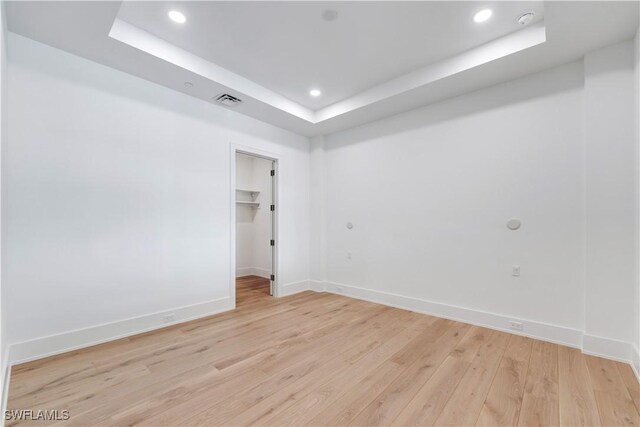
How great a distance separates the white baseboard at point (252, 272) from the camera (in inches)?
246

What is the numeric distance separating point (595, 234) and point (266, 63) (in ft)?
12.4

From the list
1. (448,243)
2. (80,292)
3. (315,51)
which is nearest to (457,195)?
(448,243)

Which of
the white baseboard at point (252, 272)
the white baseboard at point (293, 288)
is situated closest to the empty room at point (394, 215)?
the white baseboard at point (293, 288)

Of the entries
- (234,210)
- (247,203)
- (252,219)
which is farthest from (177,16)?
(252,219)

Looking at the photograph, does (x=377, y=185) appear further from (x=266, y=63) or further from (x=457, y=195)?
(x=266, y=63)

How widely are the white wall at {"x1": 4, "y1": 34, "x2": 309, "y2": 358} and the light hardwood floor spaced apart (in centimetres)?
52

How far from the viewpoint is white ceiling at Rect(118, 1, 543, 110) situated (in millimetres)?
2389

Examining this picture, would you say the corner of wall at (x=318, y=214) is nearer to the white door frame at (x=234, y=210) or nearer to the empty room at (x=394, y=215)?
the white door frame at (x=234, y=210)

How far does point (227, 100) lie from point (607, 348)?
15.7ft

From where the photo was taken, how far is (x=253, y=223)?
6.57 m

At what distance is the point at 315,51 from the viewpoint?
9.83 feet

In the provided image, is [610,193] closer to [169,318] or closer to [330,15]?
[330,15]

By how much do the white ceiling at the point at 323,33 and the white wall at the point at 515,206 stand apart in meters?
0.89

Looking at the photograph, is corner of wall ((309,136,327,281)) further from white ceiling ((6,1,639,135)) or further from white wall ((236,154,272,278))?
white ceiling ((6,1,639,135))
